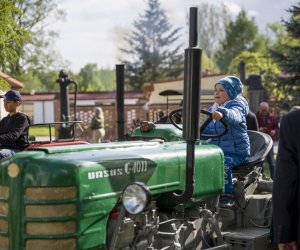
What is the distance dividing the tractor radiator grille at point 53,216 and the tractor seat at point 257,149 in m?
2.22

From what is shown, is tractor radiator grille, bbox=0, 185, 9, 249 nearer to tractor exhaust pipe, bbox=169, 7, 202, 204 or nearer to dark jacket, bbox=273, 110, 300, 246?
tractor exhaust pipe, bbox=169, 7, 202, 204

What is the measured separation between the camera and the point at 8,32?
9.24 metres

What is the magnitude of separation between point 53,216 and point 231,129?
7.00 ft

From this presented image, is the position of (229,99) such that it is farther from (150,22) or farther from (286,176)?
(150,22)

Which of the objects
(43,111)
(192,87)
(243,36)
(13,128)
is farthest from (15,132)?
(243,36)

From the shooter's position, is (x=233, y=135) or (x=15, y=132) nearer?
(x=233, y=135)

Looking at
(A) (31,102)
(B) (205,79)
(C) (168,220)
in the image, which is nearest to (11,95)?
(C) (168,220)

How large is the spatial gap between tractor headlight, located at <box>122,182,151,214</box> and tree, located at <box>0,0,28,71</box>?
635cm

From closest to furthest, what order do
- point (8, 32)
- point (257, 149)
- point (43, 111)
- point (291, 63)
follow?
point (257, 149) → point (8, 32) → point (291, 63) → point (43, 111)

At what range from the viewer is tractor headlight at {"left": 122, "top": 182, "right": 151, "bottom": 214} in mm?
3090

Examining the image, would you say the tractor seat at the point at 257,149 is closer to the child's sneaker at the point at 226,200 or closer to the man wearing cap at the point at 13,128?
the child's sneaker at the point at 226,200

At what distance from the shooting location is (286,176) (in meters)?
2.82

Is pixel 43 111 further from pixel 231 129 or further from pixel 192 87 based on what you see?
pixel 192 87

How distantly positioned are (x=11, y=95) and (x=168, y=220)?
3.01m
